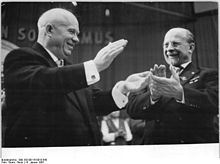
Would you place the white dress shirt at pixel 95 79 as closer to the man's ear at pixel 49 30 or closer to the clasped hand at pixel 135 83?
the clasped hand at pixel 135 83

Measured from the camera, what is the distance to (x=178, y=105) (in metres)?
3.52

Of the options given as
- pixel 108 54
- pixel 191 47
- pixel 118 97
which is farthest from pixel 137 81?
pixel 191 47

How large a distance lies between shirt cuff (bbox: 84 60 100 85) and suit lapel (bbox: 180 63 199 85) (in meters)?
0.84

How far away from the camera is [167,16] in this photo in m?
3.59

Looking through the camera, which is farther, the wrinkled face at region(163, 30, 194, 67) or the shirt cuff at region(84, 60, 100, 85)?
the wrinkled face at region(163, 30, 194, 67)

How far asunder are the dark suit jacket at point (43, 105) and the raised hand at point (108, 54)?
18 centimetres

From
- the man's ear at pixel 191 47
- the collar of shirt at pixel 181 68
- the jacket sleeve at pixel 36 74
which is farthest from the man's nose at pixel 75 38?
the man's ear at pixel 191 47

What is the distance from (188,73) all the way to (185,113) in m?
0.40

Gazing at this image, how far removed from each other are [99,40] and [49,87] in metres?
0.67

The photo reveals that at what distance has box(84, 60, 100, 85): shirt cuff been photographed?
347 cm

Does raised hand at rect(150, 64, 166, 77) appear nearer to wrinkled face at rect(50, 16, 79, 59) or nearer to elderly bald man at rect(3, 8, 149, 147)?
elderly bald man at rect(3, 8, 149, 147)

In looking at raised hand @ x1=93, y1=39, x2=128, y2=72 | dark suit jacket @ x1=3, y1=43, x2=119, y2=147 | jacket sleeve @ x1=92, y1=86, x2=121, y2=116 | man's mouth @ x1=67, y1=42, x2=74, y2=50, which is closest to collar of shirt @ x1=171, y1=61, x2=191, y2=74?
raised hand @ x1=93, y1=39, x2=128, y2=72

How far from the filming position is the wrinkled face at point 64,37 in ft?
11.5

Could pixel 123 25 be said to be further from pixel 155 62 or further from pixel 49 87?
pixel 49 87
